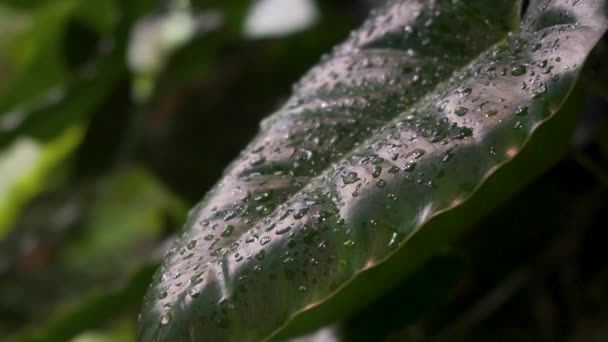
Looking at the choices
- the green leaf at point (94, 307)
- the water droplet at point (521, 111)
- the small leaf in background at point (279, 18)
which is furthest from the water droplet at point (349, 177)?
the small leaf in background at point (279, 18)

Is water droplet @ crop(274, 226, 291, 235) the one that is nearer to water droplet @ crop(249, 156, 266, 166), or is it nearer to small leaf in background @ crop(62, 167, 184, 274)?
water droplet @ crop(249, 156, 266, 166)

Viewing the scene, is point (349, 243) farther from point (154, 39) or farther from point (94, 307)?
point (154, 39)

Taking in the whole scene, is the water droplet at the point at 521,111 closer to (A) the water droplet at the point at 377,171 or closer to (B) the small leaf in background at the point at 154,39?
(A) the water droplet at the point at 377,171

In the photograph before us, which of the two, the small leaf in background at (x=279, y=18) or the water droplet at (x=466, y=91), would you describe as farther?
the small leaf in background at (x=279, y=18)

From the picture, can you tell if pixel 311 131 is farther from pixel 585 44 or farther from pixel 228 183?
pixel 585 44

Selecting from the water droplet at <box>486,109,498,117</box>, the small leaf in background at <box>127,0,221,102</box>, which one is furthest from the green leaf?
the small leaf in background at <box>127,0,221,102</box>
